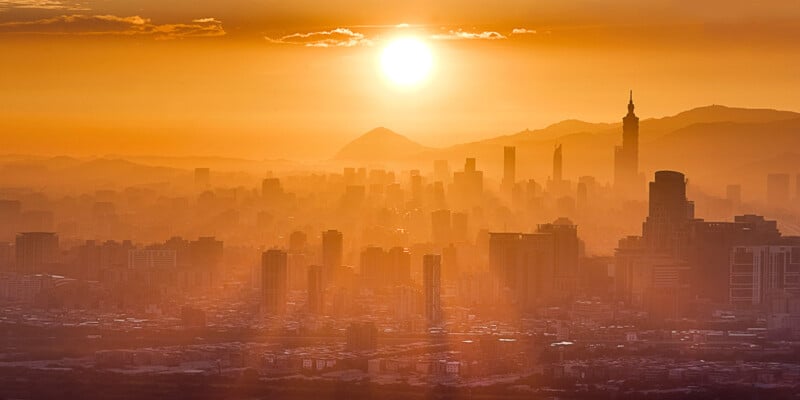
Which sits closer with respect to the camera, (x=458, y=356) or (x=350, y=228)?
(x=458, y=356)

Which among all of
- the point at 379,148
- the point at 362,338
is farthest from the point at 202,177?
the point at 362,338

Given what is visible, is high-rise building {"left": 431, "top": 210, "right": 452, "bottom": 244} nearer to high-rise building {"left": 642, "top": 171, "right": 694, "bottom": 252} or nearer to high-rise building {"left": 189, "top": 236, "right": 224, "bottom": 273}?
high-rise building {"left": 642, "top": 171, "right": 694, "bottom": 252}

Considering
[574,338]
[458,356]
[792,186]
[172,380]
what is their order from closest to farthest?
[172,380] < [458,356] < [574,338] < [792,186]

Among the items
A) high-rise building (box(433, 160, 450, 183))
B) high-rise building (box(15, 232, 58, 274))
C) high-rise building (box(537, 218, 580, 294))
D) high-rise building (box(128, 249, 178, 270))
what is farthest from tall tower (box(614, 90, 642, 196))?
high-rise building (box(15, 232, 58, 274))

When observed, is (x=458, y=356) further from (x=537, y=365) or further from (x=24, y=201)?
(x=24, y=201)

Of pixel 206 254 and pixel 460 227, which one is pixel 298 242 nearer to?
pixel 206 254

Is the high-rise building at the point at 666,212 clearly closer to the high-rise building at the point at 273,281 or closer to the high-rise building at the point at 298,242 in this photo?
the high-rise building at the point at 298,242

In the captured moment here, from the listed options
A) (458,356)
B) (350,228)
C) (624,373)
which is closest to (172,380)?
(458,356)
